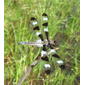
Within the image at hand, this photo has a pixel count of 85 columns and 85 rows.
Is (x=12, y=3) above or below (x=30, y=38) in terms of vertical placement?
above

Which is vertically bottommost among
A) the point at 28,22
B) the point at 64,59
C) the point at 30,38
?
the point at 64,59

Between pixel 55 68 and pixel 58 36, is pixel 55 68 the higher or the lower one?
the lower one

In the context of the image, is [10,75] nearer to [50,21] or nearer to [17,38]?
[17,38]

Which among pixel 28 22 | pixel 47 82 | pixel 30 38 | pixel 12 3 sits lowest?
pixel 47 82
